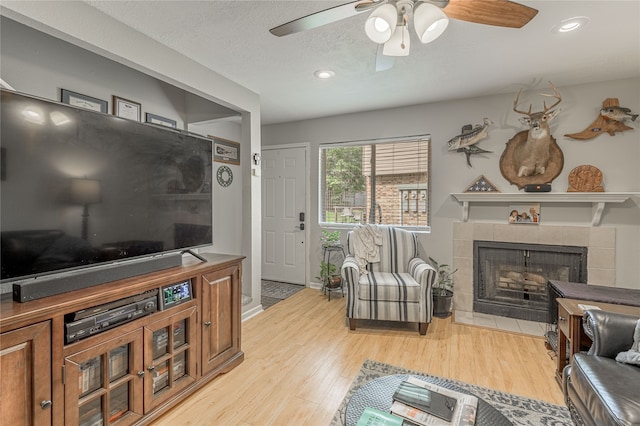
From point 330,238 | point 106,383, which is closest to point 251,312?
point 330,238

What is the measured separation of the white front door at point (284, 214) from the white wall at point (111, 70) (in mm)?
1148

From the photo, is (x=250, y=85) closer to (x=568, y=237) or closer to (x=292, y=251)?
(x=292, y=251)

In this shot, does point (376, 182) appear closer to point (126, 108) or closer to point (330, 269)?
point (330, 269)

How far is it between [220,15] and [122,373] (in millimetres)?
2183

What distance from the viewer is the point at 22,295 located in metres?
1.29

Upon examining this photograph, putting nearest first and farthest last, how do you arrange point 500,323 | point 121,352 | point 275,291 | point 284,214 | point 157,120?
point 121,352
point 157,120
point 500,323
point 275,291
point 284,214

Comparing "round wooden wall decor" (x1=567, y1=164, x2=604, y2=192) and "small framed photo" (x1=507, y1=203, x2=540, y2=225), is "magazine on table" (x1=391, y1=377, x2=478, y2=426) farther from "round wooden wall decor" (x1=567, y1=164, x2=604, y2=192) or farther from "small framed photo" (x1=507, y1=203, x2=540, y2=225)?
"round wooden wall decor" (x1=567, y1=164, x2=604, y2=192)

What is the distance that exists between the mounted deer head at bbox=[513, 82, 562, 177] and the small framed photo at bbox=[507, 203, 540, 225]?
13.4 inches

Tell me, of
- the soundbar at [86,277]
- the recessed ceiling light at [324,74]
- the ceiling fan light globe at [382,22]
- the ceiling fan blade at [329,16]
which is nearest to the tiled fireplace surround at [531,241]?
the recessed ceiling light at [324,74]

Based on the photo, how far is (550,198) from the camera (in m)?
3.00

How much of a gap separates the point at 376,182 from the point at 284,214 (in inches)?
57.2

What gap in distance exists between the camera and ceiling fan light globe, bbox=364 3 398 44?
4.43 feet

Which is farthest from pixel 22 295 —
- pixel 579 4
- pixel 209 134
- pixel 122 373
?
pixel 579 4

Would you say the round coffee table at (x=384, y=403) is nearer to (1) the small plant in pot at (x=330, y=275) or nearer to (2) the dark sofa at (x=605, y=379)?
(2) the dark sofa at (x=605, y=379)
